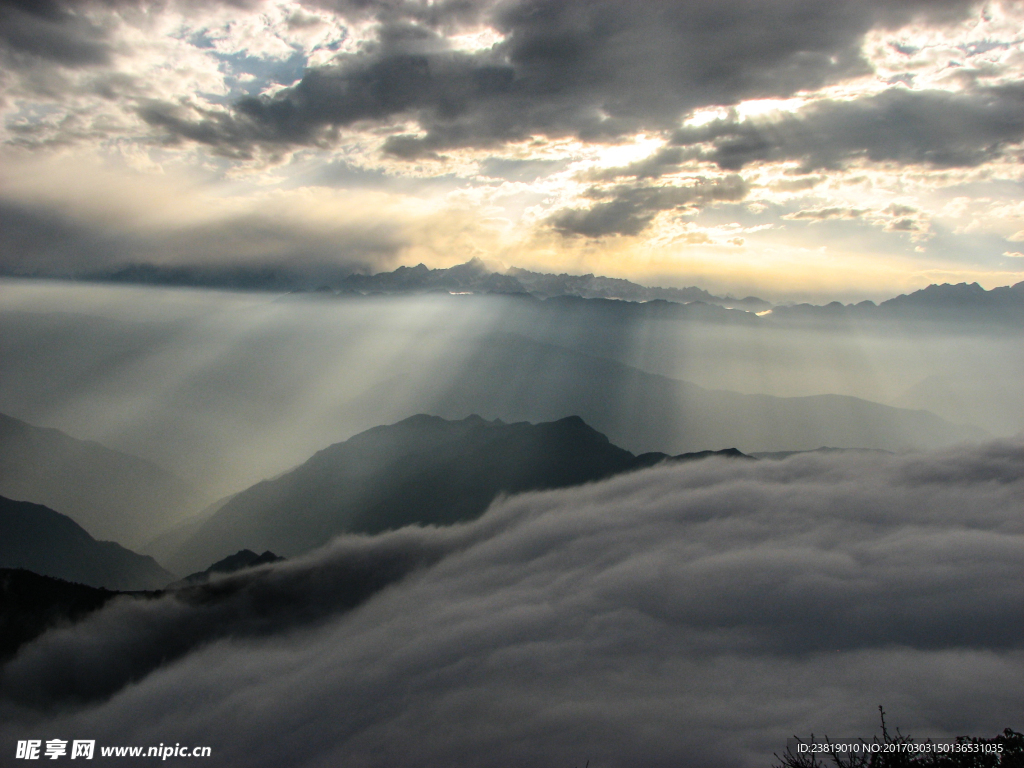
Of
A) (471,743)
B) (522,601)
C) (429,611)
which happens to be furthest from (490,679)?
(429,611)

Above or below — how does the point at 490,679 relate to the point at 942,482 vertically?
below

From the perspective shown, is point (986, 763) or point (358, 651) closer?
point (986, 763)

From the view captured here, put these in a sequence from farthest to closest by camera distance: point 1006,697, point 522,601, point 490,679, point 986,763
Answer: point 522,601 → point 490,679 → point 1006,697 → point 986,763

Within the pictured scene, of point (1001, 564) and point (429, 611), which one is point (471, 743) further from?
point (1001, 564)

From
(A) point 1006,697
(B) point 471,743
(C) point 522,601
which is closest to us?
(A) point 1006,697

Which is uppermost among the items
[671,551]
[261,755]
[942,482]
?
[942,482]

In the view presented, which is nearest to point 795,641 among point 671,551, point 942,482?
point 671,551
